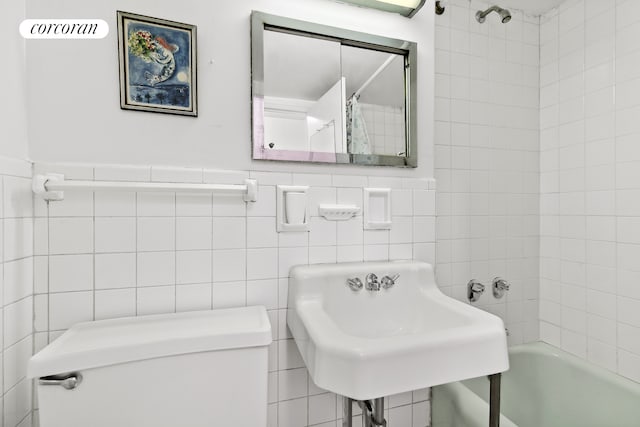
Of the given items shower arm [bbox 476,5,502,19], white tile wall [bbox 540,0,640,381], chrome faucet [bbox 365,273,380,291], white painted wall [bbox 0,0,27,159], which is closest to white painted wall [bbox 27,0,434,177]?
white painted wall [bbox 0,0,27,159]

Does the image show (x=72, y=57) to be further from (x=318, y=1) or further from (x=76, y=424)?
(x=76, y=424)

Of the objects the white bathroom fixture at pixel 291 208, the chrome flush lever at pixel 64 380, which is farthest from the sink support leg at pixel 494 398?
the chrome flush lever at pixel 64 380

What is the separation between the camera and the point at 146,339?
773 millimetres

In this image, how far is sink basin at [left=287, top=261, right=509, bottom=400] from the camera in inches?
27.4

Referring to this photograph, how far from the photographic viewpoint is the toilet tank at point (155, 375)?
0.71 metres

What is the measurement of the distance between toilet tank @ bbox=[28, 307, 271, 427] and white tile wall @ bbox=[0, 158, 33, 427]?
0.12 m

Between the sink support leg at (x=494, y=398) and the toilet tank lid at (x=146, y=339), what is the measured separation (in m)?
0.64

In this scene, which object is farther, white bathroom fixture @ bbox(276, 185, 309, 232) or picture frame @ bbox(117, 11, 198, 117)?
white bathroom fixture @ bbox(276, 185, 309, 232)

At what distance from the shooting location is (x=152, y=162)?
3.25 feet

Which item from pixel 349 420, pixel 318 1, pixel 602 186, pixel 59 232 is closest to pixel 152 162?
pixel 59 232

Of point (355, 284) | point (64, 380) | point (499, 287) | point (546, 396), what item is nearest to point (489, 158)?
point (499, 287)

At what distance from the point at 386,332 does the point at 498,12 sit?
1.59 metres

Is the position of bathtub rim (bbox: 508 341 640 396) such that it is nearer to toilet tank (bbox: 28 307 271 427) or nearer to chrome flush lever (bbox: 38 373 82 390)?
toilet tank (bbox: 28 307 271 427)

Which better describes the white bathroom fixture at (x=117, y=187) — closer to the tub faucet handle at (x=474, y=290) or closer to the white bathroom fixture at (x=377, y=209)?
the white bathroom fixture at (x=377, y=209)
